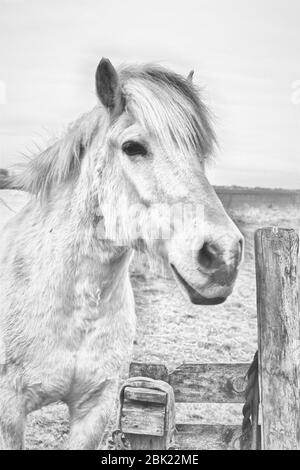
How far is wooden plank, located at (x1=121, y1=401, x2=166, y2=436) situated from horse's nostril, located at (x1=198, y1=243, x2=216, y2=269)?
86 centimetres

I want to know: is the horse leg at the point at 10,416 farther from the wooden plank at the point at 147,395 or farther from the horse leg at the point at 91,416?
the wooden plank at the point at 147,395

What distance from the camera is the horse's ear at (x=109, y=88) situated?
2.60 m

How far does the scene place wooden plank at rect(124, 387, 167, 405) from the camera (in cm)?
275

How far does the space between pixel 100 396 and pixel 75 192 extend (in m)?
1.05

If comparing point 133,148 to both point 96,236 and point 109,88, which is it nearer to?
point 109,88

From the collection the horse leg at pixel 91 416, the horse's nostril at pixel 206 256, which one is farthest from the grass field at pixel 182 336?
the horse's nostril at pixel 206 256

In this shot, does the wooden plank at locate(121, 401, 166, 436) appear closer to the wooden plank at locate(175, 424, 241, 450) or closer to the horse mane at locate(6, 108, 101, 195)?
the wooden plank at locate(175, 424, 241, 450)

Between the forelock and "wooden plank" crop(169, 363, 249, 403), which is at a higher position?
the forelock

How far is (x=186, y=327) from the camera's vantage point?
6.26 m

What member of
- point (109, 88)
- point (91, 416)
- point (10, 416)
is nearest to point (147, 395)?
point (91, 416)

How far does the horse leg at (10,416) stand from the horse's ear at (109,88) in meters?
1.45

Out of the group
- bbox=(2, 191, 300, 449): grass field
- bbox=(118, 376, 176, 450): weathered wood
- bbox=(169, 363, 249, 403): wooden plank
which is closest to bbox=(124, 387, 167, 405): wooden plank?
bbox=(118, 376, 176, 450): weathered wood
